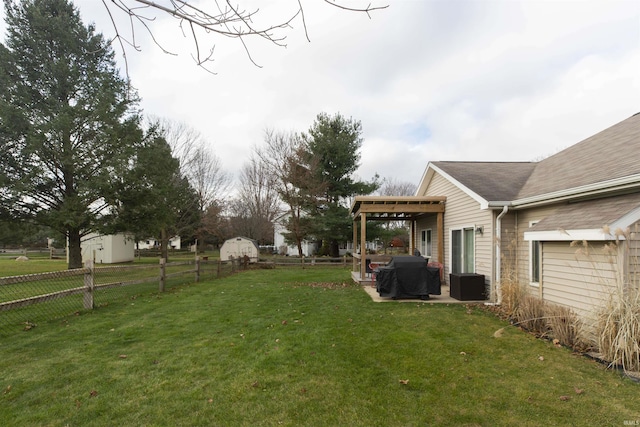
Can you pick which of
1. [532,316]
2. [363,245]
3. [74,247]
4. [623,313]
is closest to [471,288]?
[532,316]

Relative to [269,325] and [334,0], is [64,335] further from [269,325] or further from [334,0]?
[334,0]

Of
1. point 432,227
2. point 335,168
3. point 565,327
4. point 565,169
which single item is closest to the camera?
point 565,327

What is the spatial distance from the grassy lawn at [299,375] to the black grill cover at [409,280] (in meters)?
2.02

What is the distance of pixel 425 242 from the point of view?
44.4 feet

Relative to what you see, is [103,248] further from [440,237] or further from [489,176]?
[489,176]

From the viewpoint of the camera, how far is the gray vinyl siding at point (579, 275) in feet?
14.9

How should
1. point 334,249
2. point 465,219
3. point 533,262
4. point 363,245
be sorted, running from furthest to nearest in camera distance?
point 334,249
point 363,245
point 465,219
point 533,262

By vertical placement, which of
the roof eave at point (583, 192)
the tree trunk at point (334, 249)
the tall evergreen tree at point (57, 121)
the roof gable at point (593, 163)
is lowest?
the tree trunk at point (334, 249)

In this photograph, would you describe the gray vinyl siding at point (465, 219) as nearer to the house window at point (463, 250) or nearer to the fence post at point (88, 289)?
the house window at point (463, 250)

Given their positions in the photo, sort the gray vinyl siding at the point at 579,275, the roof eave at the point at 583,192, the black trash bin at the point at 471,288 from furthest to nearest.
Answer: the black trash bin at the point at 471,288, the roof eave at the point at 583,192, the gray vinyl siding at the point at 579,275

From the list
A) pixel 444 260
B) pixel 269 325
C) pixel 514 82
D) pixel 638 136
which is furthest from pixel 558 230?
pixel 514 82

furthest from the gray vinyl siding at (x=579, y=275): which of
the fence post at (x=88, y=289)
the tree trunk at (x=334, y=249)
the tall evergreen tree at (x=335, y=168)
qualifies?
the tree trunk at (x=334, y=249)

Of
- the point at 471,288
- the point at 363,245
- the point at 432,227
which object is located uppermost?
the point at 432,227

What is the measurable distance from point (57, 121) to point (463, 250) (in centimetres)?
1590
